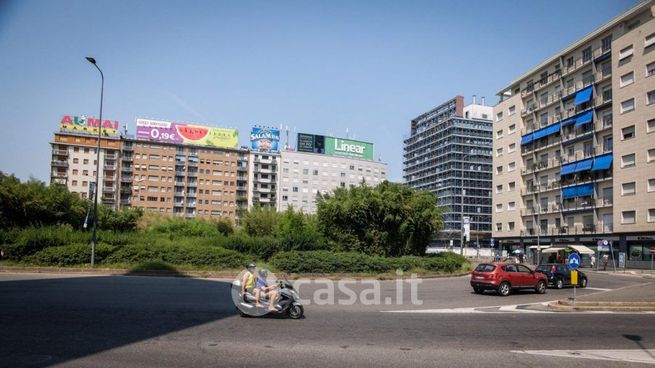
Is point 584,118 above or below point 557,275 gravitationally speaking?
above

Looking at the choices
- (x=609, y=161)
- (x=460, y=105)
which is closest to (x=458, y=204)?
(x=460, y=105)

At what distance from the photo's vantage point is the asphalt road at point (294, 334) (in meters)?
8.34

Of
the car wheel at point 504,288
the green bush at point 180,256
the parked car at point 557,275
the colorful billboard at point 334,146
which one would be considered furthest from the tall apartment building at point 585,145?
the colorful billboard at point 334,146

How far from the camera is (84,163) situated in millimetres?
114750

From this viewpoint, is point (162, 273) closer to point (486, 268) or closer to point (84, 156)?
point (486, 268)

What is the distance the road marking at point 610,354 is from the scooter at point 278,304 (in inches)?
216

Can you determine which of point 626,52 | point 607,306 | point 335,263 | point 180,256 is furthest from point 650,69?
point 180,256

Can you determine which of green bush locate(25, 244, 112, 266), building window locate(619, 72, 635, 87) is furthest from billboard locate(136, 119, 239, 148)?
green bush locate(25, 244, 112, 266)

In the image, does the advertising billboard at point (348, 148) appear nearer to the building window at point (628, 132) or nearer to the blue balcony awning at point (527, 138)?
the blue balcony awning at point (527, 138)

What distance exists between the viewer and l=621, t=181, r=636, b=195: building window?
184 feet

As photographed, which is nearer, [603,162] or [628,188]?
[628,188]

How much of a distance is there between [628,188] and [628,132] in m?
6.53

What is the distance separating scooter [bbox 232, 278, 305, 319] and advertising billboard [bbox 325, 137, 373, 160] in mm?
122052

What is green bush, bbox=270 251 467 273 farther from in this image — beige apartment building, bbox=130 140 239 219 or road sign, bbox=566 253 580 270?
beige apartment building, bbox=130 140 239 219
